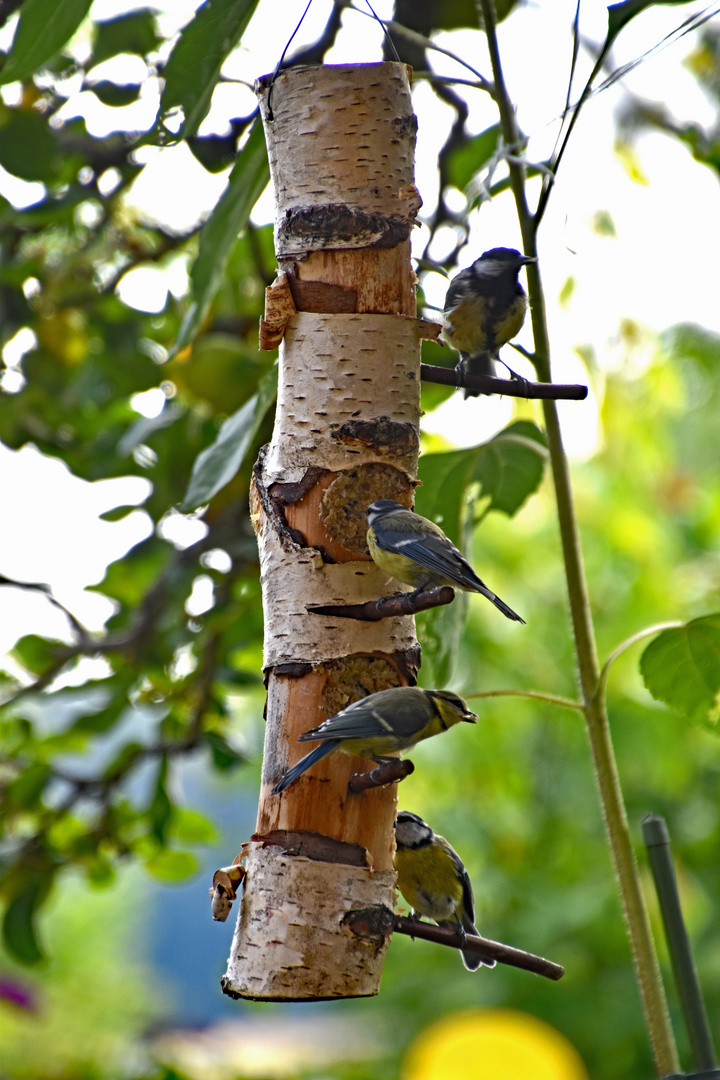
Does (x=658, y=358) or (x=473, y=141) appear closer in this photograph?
(x=473, y=141)

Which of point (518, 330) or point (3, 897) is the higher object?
point (518, 330)

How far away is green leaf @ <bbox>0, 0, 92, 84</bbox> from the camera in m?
0.68

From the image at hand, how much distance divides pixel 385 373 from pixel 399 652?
7.1 inches

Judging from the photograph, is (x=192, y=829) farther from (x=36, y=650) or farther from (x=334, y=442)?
(x=334, y=442)

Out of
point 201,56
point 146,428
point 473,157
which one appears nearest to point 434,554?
point 201,56

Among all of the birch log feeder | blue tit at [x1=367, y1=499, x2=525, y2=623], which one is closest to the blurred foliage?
the birch log feeder

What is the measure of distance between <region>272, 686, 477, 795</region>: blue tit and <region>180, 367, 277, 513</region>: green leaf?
0.85 ft

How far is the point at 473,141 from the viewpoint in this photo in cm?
115

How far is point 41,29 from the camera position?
0.68 meters

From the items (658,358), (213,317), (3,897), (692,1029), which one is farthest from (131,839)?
(658,358)

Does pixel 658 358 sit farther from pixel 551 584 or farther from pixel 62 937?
pixel 62 937

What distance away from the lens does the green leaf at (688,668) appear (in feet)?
2.34

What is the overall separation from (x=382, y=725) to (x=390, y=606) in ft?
0.22

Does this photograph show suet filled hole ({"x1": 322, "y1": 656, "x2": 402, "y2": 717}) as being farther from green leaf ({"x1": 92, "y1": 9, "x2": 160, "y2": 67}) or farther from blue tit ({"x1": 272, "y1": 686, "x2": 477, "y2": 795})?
green leaf ({"x1": 92, "y1": 9, "x2": 160, "y2": 67})
